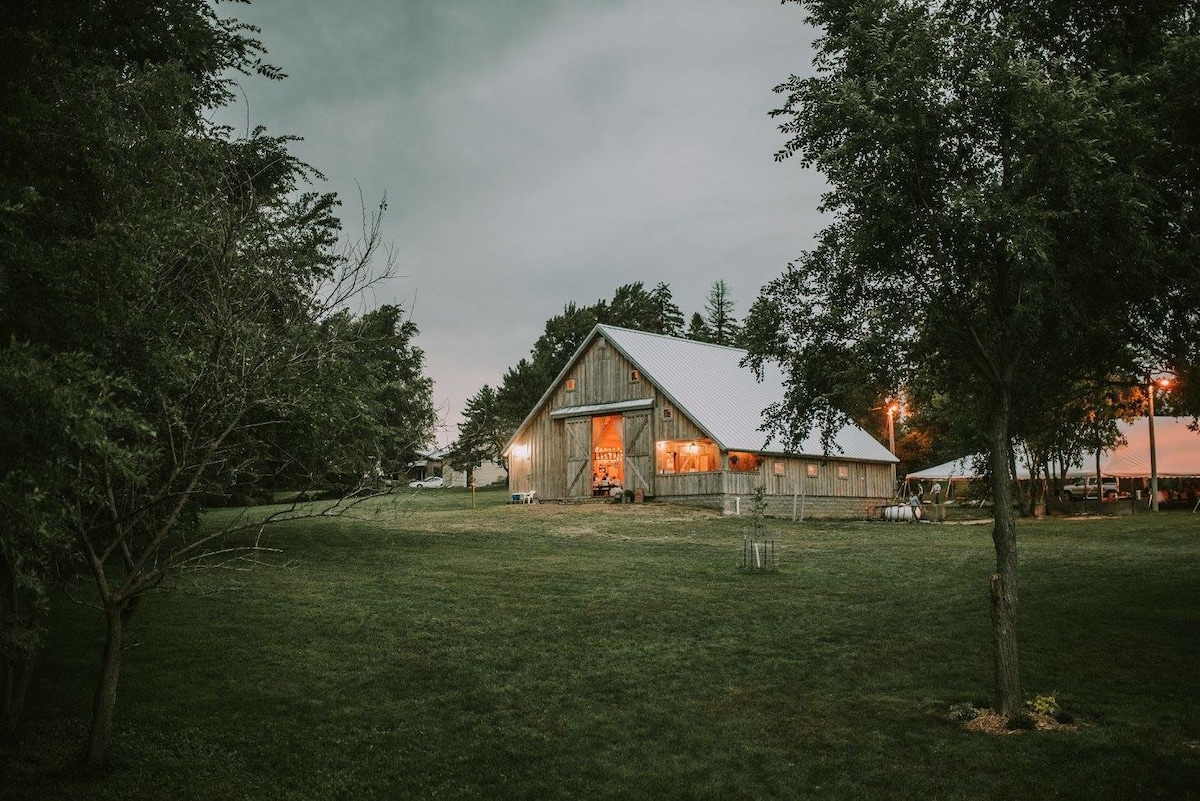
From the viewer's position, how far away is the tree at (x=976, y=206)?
8.41 metres

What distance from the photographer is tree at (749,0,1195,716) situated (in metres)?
8.41

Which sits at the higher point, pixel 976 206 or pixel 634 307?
pixel 634 307

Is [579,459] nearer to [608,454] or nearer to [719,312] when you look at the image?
[608,454]

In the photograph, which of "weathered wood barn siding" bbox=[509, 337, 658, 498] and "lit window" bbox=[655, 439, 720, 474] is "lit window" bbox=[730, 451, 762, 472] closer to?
"lit window" bbox=[655, 439, 720, 474]

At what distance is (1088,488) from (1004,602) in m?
47.5

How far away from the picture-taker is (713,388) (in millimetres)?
38188

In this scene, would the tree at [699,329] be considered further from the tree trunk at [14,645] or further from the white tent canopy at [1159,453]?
the tree trunk at [14,645]

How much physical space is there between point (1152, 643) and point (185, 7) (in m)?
14.0

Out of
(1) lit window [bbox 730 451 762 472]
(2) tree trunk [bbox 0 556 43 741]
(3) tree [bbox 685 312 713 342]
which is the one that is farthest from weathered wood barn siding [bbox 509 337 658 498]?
(3) tree [bbox 685 312 713 342]

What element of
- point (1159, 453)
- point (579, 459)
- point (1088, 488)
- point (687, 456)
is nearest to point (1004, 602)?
point (687, 456)

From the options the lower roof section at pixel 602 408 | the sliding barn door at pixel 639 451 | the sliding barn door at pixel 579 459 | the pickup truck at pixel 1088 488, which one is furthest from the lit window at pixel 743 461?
the pickup truck at pixel 1088 488

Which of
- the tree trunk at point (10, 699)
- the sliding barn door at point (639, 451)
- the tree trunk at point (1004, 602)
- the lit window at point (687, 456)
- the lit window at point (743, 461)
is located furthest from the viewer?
the sliding barn door at point (639, 451)

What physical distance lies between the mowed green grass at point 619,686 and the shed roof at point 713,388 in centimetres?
1657

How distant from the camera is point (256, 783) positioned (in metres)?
8.21
